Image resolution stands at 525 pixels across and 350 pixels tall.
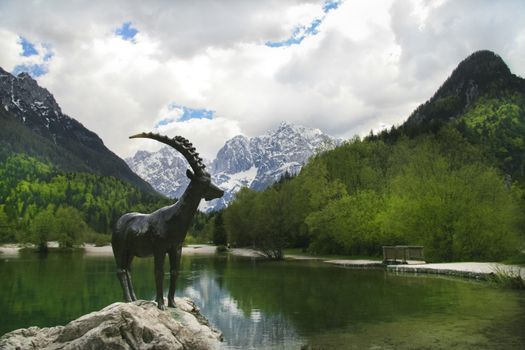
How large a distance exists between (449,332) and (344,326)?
2.86 m

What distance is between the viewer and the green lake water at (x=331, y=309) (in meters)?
11.6

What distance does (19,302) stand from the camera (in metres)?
20.0

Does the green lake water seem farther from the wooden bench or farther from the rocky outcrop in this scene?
the wooden bench

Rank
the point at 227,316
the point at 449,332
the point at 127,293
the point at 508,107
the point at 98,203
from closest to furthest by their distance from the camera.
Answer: the point at 127,293 → the point at 449,332 → the point at 227,316 → the point at 508,107 → the point at 98,203

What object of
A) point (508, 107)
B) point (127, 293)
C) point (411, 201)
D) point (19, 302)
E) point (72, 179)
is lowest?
point (19, 302)

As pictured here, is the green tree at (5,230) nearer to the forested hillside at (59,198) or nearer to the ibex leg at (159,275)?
the forested hillside at (59,198)

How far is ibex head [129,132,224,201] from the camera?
10430 mm

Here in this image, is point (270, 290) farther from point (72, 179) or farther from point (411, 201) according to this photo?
point (72, 179)

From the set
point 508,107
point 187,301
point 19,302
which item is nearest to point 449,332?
point 187,301

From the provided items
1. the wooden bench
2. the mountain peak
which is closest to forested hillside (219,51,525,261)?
the wooden bench

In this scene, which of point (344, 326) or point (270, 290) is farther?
point (270, 290)

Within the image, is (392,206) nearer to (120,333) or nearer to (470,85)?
(120,333)

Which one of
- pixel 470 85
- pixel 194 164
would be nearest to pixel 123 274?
pixel 194 164

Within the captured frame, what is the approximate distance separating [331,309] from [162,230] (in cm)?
814
